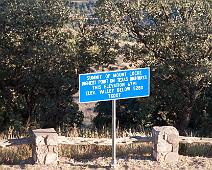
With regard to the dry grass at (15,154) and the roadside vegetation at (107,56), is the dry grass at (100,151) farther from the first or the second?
the roadside vegetation at (107,56)

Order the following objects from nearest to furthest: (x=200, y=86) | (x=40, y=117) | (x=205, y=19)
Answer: (x=205, y=19) < (x=200, y=86) < (x=40, y=117)

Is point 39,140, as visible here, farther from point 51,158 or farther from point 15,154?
point 15,154

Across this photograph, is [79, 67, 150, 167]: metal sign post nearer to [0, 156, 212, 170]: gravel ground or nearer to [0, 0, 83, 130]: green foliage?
[0, 156, 212, 170]: gravel ground

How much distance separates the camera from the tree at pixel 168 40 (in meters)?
13.0

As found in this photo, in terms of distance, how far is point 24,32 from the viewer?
14.0 m

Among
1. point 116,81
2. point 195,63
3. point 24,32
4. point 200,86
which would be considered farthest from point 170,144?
point 24,32

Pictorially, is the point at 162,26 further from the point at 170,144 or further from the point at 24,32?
the point at 170,144

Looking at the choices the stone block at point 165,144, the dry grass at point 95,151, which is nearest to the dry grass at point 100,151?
the dry grass at point 95,151

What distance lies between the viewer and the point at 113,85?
847cm

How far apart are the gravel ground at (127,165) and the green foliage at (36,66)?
5573mm

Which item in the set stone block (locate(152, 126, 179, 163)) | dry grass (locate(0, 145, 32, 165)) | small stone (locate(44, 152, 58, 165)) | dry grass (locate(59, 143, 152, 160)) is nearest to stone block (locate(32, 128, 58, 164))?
small stone (locate(44, 152, 58, 165))

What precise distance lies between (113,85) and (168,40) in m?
5.46

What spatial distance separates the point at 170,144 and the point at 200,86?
5792 millimetres

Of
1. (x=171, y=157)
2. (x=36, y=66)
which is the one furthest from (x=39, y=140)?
(x=36, y=66)
